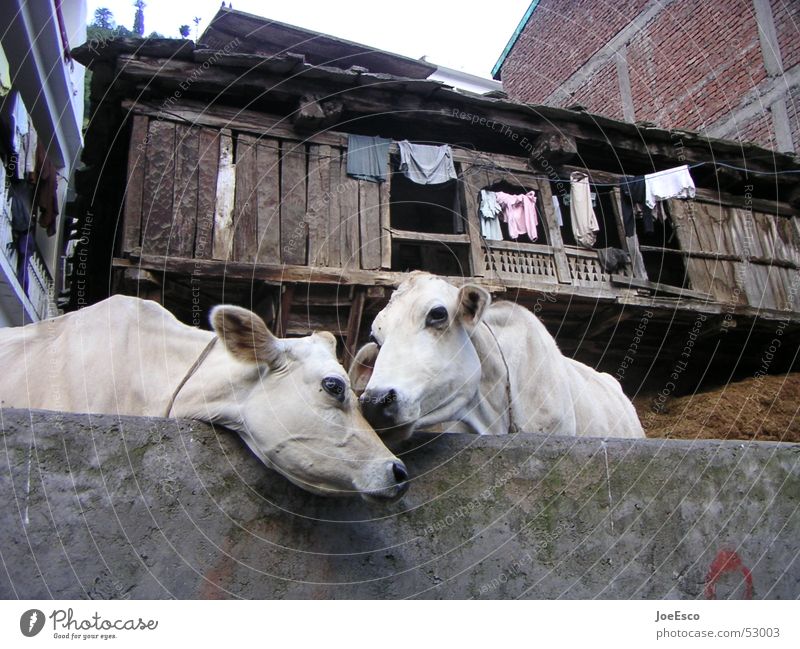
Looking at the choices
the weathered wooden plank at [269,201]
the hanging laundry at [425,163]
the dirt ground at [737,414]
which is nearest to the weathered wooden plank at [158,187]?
the weathered wooden plank at [269,201]

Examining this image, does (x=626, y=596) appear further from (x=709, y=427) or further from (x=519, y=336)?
(x=709, y=427)

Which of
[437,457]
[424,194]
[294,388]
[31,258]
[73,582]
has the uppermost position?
[424,194]

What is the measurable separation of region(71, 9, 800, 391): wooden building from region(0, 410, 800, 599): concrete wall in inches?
293

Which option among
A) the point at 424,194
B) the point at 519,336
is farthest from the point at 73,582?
the point at 424,194

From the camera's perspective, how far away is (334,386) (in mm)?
3711

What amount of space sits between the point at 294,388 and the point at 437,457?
83cm

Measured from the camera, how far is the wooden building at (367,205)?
10.8 metres

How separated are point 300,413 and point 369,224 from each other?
8.62m

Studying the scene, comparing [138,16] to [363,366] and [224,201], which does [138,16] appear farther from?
[363,366]

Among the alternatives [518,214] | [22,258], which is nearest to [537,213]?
[518,214]

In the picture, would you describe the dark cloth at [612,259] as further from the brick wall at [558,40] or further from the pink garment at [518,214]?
the brick wall at [558,40]

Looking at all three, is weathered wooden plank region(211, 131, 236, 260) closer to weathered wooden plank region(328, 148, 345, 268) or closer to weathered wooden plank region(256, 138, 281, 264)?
weathered wooden plank region(256, 138, 281, 264)

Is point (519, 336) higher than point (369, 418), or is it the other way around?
point (519, 336)

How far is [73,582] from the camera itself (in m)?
2.86
